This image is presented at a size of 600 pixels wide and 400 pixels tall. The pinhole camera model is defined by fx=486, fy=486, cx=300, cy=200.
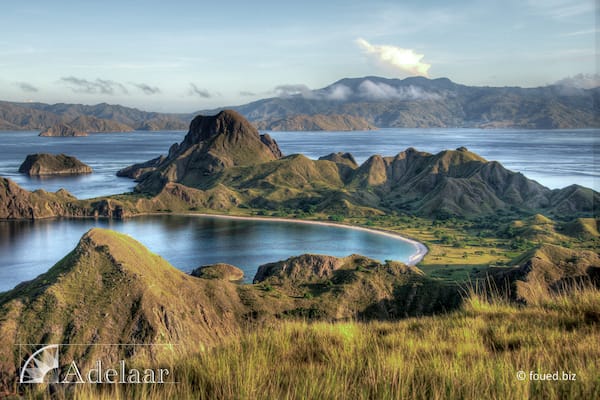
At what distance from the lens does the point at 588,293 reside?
935cm

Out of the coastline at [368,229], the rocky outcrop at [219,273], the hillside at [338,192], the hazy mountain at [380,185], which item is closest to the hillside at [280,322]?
the rocky outcrop at [219,273]

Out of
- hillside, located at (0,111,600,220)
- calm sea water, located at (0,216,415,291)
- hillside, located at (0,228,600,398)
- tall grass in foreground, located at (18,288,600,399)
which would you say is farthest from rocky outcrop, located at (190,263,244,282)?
tall grass in foreground, located at (18,288,600,399)

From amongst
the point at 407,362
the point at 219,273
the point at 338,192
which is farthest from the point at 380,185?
the point at 407,362

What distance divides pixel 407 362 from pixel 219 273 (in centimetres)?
7103

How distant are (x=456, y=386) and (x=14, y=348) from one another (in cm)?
3911

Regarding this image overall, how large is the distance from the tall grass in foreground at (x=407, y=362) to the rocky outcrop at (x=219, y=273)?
220 feet

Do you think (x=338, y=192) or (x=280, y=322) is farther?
(x=338, y=192)

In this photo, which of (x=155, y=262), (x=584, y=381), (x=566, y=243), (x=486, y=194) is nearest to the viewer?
(x=584, y=381)

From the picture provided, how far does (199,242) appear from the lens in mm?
109812

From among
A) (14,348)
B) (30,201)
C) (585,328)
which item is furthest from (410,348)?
(30,201)

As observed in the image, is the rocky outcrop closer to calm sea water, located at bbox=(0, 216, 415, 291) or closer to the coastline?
calm sea water, located at bbox=(0, 216, 415, 291)

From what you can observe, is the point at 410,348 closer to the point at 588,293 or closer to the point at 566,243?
the point at 588,293

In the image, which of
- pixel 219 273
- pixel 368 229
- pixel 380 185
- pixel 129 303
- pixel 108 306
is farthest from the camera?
pixel 380 185

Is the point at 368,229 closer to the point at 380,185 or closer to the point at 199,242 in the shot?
the point at 199,242
